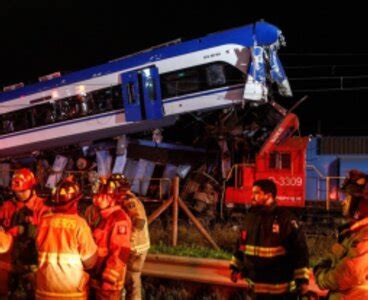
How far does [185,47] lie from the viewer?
507 inches

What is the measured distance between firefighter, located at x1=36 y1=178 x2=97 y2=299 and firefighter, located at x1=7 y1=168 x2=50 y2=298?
775 millimetres

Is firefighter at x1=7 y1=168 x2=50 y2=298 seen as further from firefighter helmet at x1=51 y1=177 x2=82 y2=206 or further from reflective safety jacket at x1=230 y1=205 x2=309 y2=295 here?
reflective safety jacket at x1=230 y1=205 x2=309 y2=295

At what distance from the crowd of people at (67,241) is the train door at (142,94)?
25.7 feet

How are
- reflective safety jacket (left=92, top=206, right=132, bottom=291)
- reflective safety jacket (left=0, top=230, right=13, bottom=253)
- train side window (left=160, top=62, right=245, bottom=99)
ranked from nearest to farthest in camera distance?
reflective safety jacket (left=92, top=206, right=132, bottom=291) → reflective safety jacket (left=0, top=230, right=13, bottom=253) → train side window (left=160, top=62, right=245, bottom=99)

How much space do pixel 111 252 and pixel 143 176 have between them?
11426mm

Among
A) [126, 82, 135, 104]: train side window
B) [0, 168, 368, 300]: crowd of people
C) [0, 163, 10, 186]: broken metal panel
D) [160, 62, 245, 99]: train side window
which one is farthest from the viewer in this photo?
[0, 163, 10, 186]: broken metal panel

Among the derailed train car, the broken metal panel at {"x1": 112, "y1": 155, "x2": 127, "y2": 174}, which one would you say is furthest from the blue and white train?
the derailed train car

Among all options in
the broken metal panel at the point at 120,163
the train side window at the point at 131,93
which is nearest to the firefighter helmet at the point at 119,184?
the train side window at the point at 131,93

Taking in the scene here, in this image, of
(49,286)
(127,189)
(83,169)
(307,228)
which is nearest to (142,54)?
(83,169)

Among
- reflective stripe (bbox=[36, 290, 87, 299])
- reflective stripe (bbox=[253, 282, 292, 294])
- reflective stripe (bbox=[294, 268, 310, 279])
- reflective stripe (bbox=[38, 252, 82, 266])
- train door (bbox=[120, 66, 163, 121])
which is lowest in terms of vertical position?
reflective stripe (bbox=[253, 282, 292, 294])

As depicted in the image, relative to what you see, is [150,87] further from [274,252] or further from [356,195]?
[356,195]

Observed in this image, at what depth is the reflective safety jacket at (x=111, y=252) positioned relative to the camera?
404cm

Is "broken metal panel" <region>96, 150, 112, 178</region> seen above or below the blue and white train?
below

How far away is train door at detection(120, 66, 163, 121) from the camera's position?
13.1m
